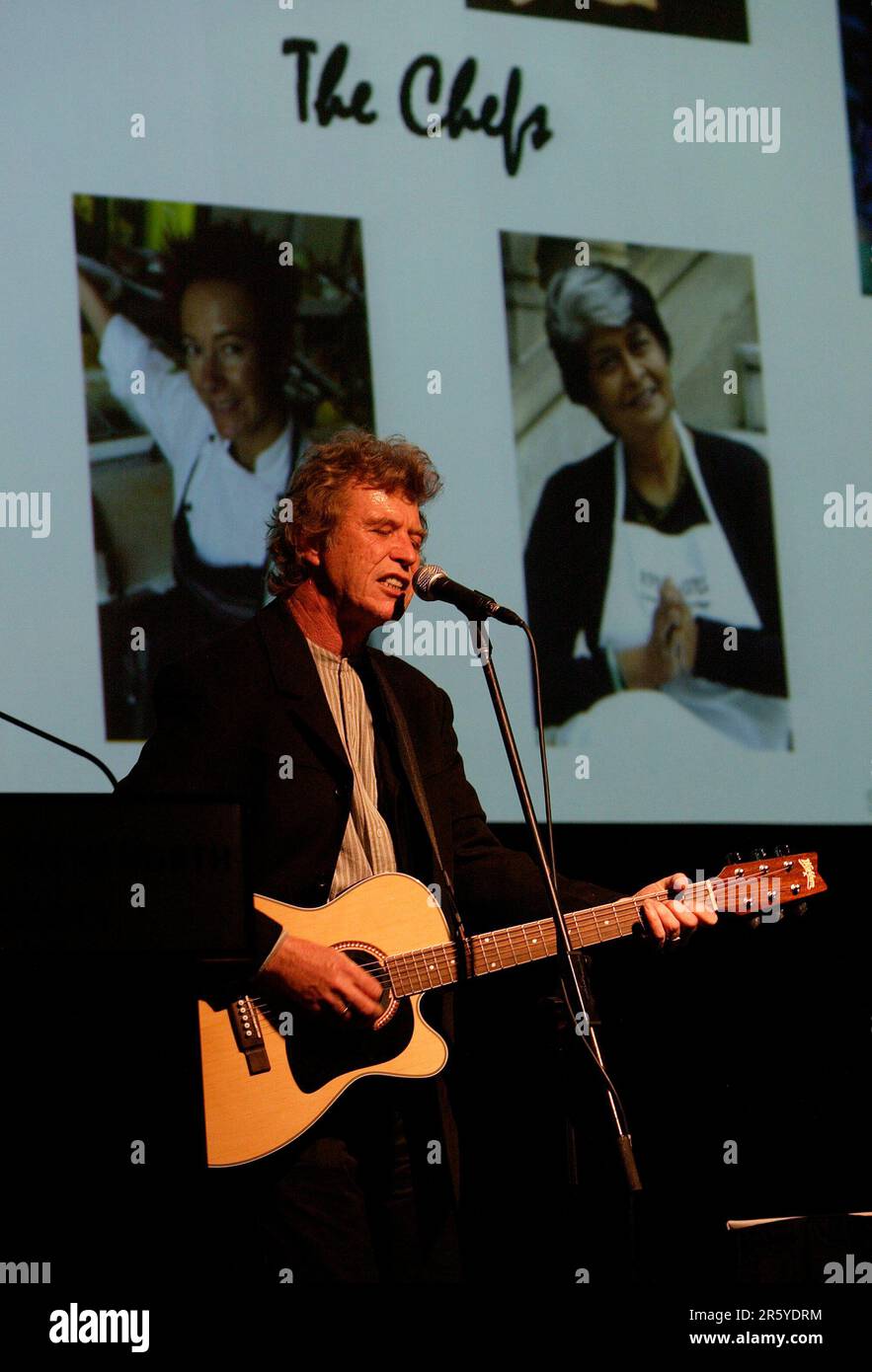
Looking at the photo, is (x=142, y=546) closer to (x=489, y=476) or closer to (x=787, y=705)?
(x=489, y=476)

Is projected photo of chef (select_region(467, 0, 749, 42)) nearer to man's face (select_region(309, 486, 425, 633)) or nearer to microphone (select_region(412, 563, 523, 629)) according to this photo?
man's face (select_region(309, 486, 425, 633))

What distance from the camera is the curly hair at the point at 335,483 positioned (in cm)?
329

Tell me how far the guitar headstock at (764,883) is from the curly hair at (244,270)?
5.73 ft

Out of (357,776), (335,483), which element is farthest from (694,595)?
(357,776)

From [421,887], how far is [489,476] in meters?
1.39

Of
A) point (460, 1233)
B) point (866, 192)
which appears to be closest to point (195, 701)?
point (460, 1233)

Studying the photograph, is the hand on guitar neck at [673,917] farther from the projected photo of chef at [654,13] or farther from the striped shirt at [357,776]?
the projected photo of chef at [654,13]

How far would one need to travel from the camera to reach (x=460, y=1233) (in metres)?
2.95

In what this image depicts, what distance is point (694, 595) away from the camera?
4152 mm

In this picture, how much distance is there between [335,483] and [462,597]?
60cm

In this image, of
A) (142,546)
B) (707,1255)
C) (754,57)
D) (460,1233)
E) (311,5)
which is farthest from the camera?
(754,57)

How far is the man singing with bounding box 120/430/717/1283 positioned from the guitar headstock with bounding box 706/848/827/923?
8 cm

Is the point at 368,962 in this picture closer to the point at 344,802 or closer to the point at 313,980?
the point at 313,980

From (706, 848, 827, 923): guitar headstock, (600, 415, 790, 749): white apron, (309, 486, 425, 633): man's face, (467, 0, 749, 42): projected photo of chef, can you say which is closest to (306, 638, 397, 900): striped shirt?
(309, 486, 425, 633): man's face
